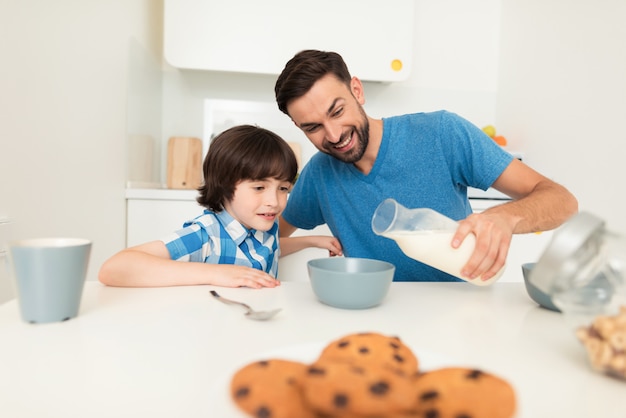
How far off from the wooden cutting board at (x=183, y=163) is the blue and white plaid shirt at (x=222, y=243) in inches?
44.4

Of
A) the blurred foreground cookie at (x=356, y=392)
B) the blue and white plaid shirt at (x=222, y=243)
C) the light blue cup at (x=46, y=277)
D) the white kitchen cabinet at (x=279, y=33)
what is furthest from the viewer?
the white kitchen cabinet at (x=279, y=33)

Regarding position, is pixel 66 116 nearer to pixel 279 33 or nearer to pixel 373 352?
pixel 279 33

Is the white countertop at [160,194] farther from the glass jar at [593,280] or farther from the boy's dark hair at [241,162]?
the glass jar at [593,280]

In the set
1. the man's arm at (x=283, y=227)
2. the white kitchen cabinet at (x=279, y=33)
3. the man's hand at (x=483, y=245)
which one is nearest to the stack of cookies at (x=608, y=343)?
the man's hand at (x=483, y=245)

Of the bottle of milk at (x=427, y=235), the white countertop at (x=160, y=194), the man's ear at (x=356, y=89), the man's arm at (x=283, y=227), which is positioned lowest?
the man's arm at (x=283, y=227)

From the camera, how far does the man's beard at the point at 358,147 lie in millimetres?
1205

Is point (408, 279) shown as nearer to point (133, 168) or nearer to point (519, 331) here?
point (519, 331)

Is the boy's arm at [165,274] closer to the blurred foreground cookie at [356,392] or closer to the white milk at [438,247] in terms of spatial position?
the white milk at [438,247]

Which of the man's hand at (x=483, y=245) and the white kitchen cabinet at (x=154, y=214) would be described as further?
A: the white kitchen cabinet at (x=154, y=214)

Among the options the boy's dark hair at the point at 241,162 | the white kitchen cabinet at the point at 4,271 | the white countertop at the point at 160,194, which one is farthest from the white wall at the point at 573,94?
the white kitchen cabinet at the point at 4,271

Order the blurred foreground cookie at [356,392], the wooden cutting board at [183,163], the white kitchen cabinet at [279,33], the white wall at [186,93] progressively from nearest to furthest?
the blurred foreground cookie at [356,392], the white wall at [186,93], the white kitchen cabinet at [279,33], the wooden cutting board at [183,163]

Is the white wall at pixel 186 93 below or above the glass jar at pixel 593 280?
above

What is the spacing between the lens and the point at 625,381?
1.44 ft

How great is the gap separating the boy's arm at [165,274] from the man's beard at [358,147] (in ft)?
1.60
